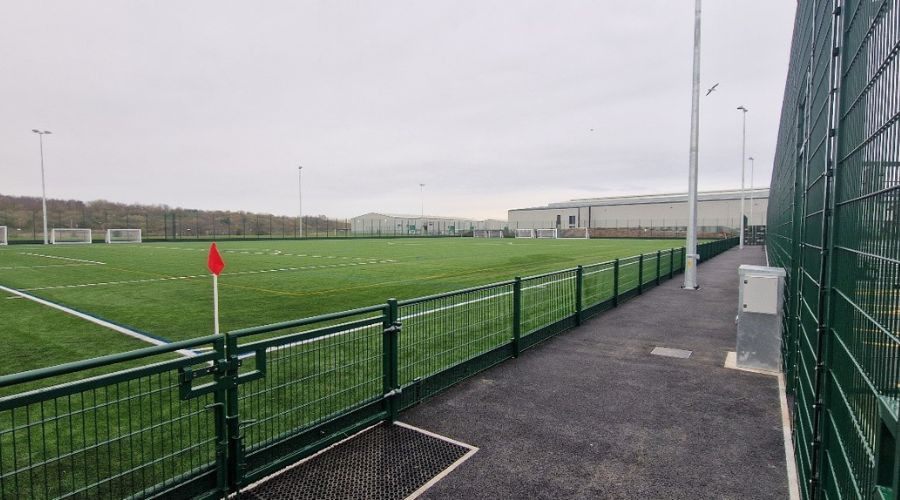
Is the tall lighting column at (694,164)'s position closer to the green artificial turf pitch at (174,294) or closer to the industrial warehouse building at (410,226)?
the green artificial turf pitch at (174,294)

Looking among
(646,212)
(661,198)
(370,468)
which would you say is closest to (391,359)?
(370,468)

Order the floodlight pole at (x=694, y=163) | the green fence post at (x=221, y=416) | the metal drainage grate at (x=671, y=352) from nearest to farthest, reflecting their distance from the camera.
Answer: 1. the green fence post at (x=221, y=416)
2. the metal drainage grate at (x=671, y=352)
3. the floodlight pole at (x=694, y=163)

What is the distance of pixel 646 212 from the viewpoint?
97625 mm

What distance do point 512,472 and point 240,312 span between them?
379 inches

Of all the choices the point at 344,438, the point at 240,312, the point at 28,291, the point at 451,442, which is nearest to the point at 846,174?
the point at 451,442

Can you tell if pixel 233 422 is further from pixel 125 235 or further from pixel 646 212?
pixel 646 212

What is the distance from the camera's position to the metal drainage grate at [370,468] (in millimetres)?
4035

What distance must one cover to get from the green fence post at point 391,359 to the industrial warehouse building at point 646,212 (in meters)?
83.2

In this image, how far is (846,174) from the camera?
277 centimetres

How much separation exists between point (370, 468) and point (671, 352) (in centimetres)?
589

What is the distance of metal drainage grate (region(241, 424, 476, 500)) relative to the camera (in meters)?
4.04

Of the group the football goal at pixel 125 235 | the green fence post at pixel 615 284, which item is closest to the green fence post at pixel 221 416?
the green fence post at pixel 615 284

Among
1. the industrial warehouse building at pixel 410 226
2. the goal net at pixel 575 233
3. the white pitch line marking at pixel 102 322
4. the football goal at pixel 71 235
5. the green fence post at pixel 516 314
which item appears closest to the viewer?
the green fence post at pixel 516 314

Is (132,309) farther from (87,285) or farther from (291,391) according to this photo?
(291,391)
